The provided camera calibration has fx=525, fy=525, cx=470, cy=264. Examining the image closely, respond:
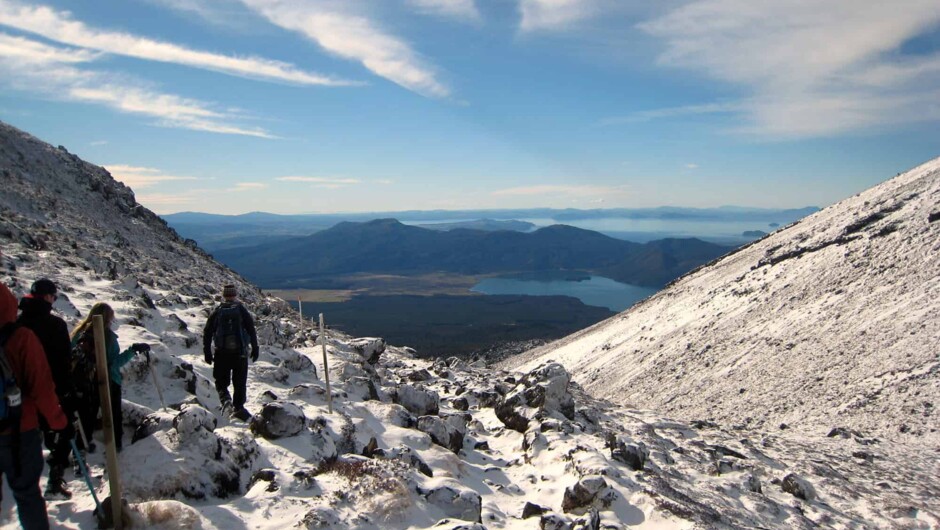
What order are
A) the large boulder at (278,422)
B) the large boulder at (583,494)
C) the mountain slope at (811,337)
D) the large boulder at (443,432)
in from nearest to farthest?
the large boulder at (278,422), the large boulder at (583,494), the large boulder at (443,432), the mountain slope at (811,337)

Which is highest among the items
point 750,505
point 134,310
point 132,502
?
point 134,310

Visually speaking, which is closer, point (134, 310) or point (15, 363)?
point (15, 363)

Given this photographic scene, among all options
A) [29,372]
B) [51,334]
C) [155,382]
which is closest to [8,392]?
[29,372]

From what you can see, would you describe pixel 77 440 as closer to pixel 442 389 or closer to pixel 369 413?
pixel 369 413

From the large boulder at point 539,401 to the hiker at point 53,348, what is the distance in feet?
28.4

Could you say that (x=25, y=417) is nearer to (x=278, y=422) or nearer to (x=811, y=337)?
(x=278, y=422)

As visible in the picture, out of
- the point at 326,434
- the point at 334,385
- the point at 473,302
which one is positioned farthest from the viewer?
the point at 473,302

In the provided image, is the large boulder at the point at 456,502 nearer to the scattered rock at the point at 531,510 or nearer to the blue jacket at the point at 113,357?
the scattered rock at the point at 531,510

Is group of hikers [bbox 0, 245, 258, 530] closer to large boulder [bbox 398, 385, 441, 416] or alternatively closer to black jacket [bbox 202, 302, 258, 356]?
black jacket [bbox 202, 302, 258, 356]

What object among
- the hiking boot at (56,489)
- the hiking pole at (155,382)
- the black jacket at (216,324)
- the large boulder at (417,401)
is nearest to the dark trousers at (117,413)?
the hiking boot at (56,489)

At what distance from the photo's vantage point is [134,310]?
1279 cm

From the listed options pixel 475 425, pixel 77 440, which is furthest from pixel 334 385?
pixel 77 440

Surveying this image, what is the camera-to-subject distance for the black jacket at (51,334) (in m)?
5.63

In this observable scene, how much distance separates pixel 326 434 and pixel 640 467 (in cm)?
618
